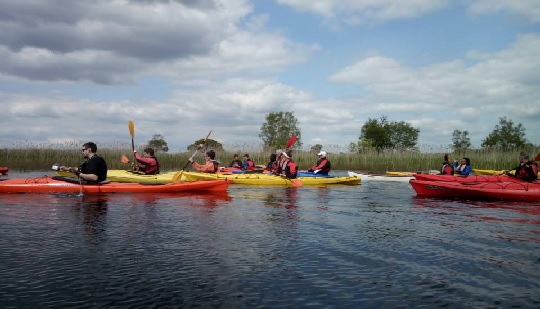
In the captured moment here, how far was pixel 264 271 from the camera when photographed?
14.1 feet

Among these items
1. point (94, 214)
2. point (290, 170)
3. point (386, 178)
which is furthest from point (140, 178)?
point (386, 178)

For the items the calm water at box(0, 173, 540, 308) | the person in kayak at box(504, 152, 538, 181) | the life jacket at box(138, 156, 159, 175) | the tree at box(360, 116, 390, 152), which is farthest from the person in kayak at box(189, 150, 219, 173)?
the tree at box(360, 116, 390, 152)

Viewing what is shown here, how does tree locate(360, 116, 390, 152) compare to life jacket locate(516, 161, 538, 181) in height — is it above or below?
above

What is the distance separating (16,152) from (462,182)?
19705 mm

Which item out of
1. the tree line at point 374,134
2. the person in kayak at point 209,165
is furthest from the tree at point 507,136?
the person in kayak at point 209,165

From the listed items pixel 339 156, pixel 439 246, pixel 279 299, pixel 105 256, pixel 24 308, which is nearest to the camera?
pixel 24 308

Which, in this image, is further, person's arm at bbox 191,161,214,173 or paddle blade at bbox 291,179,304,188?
person's arm at bbox 191,161,214,173

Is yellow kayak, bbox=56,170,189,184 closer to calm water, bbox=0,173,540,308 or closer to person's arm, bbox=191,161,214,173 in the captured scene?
person's arm, bbox=191,161,214,173

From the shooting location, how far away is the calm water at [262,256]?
11.9 feet

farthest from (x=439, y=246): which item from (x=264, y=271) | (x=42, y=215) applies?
(x=42, y=215)

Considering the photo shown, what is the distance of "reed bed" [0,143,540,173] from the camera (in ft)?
68.9

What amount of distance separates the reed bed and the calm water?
44.2ft

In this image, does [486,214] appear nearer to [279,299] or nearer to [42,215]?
[279,299]

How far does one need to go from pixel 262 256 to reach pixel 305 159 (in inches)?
705
